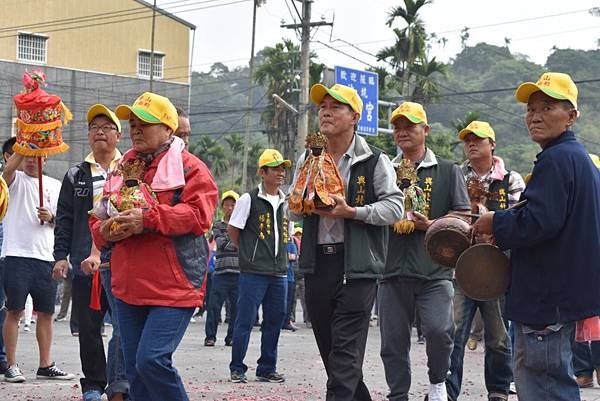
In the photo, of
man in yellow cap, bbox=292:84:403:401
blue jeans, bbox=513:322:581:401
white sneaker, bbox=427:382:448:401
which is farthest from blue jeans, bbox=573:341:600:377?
blue jeans, bbox=513:322:581:401

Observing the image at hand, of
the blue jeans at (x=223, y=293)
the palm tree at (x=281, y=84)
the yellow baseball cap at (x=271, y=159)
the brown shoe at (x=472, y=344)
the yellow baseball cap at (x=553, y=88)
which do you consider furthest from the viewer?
the palm tree at (x=281, y=84)

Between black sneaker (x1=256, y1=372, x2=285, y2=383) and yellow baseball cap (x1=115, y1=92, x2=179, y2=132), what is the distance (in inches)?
192

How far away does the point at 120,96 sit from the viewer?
5175 cm

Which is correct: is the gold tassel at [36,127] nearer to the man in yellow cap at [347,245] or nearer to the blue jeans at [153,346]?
the man in yellow cap at [347,245]

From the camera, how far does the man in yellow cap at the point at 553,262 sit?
5.52 meters

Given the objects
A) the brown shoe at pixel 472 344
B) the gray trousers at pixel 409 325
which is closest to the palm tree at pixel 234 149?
the brown shoe at pixel 472 344

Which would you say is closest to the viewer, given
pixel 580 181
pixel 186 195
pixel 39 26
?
pixel 580 181

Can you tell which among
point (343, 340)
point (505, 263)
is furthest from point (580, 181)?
point (343, 340)

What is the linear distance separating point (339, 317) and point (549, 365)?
73.7 inches

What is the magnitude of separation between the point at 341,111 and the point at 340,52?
34.2m

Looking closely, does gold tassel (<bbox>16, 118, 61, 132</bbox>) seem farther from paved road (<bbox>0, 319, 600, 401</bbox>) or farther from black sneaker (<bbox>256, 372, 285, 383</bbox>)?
black sneaker (<bbox>256, 372, 285, 383</bbox>)

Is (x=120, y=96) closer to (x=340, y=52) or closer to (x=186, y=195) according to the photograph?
(x=340, y=52)

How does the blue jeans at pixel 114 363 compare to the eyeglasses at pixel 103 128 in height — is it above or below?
below

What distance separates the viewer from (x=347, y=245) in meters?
7.15
